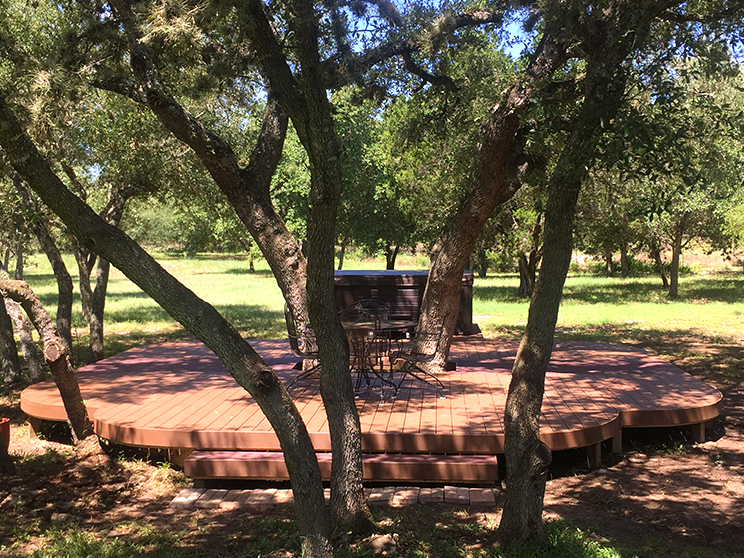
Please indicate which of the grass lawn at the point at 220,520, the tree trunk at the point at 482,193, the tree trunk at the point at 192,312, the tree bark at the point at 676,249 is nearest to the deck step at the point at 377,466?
the grass lawn at the point at 220,520

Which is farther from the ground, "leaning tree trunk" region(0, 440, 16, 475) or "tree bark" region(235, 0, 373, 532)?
"tree bark" region(235, 0, 373, 532)

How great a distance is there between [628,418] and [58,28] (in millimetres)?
8919

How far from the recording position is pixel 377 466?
17.2ft

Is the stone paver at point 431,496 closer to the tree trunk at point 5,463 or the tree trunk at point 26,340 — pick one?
the tree trunk at point 5,463

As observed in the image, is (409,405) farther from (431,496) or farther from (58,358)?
(58,358)

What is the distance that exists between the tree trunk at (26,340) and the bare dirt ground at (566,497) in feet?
6.88

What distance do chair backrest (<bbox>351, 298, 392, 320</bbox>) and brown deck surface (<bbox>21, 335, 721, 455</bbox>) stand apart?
1.60 metres

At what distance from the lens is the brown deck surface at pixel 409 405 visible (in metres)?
5.55

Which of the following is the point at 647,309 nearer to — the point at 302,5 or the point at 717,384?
the point at 717,384

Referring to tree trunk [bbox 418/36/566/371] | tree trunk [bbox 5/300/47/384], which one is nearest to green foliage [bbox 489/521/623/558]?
tree trunk [bbox 418/36/566/371]

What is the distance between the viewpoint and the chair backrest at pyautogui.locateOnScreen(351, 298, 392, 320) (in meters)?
10.1

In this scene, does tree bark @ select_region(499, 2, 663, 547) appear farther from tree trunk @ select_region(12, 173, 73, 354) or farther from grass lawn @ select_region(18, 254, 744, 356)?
grass lawn @ select_region(18, 254, 744, 356)

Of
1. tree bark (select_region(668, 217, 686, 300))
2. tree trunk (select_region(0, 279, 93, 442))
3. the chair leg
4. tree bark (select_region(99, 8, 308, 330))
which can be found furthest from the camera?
tree bark (select_region(668, 217, 686, 300))

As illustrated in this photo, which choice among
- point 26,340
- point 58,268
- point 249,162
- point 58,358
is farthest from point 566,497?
point 58,268
